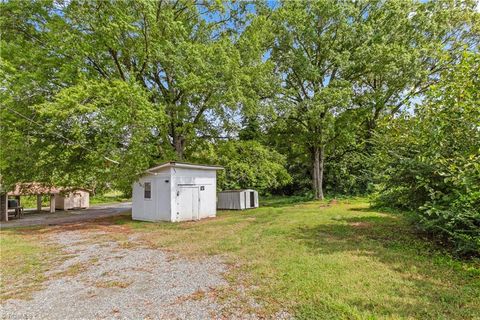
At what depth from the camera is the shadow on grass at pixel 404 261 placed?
3.61 m

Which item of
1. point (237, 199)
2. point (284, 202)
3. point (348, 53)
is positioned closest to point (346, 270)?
point (237, 199)

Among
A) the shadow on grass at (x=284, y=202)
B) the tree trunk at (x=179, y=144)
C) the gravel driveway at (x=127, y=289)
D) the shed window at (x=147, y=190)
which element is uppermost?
the tree trunk at (x=179, y=144)

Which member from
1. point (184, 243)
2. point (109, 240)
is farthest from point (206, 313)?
point (109, 240)

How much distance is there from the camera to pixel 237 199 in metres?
17.3

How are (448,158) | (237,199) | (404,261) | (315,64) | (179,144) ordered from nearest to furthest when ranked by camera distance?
1. (404,261)
2. (448,158)
3. (179,144)
4. (237,199)
5. (315,64)

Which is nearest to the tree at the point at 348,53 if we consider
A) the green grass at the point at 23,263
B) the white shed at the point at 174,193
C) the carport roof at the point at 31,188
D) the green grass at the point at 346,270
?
the white shed at the point at 174,193

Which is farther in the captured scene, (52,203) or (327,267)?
(52,203)

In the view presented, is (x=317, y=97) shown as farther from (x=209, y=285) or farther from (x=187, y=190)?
(x=209, y=285)

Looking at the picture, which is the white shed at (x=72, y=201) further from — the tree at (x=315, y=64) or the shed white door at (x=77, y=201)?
the tree at (x=315, y=64)

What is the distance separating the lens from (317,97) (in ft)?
57.5

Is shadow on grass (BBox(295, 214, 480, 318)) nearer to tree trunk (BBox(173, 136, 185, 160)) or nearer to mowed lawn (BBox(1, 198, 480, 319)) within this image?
mowed lawn (BBox(1, 198, 480, 319))

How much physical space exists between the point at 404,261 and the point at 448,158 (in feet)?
8.01

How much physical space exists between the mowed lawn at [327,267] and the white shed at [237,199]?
7.70 metres

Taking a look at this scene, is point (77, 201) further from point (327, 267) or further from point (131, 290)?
point (327, 267)
